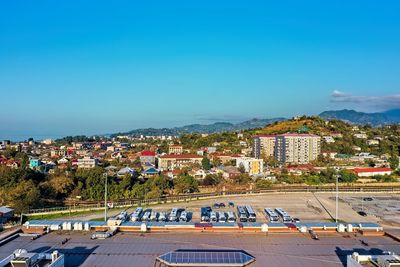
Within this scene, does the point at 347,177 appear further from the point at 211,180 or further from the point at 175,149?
the point at 175,149

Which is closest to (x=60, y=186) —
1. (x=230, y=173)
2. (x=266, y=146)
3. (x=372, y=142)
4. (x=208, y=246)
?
(x=230, y=173)

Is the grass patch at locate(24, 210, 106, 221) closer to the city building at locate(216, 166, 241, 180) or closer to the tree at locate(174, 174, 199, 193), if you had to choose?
the tree at locate(174, 174, 199, 193)

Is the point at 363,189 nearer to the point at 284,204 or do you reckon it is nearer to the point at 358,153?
the point at 284,204

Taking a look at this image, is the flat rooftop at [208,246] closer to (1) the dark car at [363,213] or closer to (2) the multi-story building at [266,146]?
(1) the dark car at [363,213]

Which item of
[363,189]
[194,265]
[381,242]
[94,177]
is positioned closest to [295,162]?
[363,189]

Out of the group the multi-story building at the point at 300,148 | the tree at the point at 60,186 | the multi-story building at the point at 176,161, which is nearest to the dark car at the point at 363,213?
the tree at the point at 60,186

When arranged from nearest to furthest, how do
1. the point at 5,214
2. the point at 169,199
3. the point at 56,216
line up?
the point at 5,214 < the point at 56,216 < the point at 169,199
